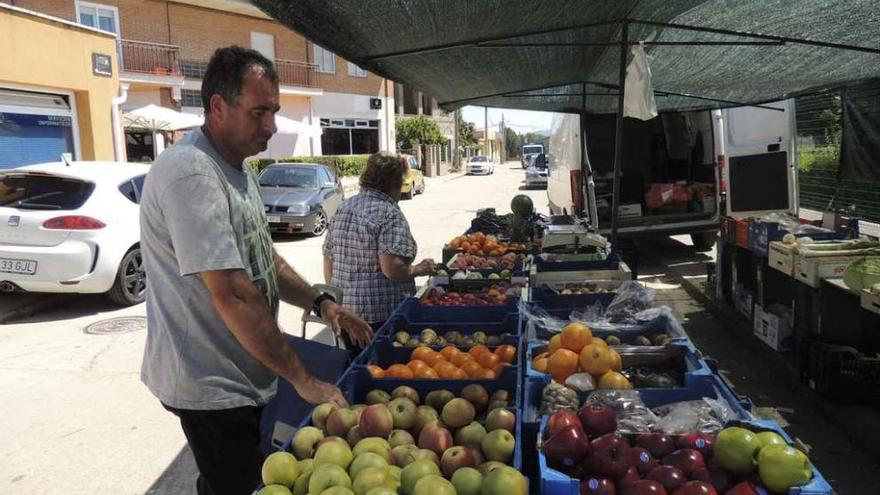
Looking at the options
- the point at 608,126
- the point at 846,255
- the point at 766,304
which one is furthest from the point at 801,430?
the point at 608,126

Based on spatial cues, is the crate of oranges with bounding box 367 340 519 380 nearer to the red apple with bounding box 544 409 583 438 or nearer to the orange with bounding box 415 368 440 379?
the orange with bounding box 415 368 440 379

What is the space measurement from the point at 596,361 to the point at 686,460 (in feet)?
2.53

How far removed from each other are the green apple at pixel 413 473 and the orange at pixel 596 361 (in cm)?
108

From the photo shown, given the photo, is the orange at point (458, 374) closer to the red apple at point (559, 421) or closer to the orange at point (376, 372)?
the orange at point (376, 372)

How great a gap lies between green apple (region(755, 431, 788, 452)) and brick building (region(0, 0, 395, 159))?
64.9 ft

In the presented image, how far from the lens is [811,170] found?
1045 cm

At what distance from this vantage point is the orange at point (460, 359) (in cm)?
286

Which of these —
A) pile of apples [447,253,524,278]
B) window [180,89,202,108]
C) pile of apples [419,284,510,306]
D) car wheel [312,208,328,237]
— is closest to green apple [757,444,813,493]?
pile of apples [419,284,510,306]

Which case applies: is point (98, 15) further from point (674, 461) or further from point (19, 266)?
point (674, 461)

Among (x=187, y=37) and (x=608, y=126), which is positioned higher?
(x=187, y=37)

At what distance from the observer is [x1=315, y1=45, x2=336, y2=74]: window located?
33344 mm

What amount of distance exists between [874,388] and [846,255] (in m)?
0.97

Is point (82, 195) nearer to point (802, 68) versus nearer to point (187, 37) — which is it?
point (802, 68)

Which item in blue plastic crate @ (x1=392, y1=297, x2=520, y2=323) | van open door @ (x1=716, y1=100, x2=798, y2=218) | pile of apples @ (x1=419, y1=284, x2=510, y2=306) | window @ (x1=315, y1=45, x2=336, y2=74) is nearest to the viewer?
blue plastic crate @ (x1=392, y1=297, x2=520, y2=323)
